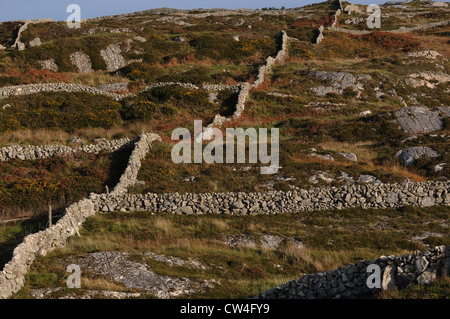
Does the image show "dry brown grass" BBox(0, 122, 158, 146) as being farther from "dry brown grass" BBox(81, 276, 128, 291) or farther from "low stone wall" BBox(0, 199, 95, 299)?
"dry brown grass" BBox(81, 276, 128, 291)

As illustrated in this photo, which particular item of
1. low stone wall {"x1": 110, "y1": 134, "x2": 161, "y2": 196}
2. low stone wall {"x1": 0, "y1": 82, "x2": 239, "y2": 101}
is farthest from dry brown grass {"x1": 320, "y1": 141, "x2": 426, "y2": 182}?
low stone wall {"x1": 0, "y1": 82, "x2": 239, "y2": 101}

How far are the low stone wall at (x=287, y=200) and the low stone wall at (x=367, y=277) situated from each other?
38.0ft

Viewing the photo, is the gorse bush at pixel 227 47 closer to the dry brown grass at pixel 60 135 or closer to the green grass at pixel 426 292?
the dry brown grass at pixel 60 135

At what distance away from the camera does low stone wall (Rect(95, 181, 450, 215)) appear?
25.2m

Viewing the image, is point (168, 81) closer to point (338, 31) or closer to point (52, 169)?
point (52, 169)

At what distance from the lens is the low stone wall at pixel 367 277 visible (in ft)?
38.8

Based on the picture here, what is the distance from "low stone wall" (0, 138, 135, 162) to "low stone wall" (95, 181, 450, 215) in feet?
33.0

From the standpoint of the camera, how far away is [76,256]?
1777cm

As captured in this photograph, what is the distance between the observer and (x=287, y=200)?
83.7 feet

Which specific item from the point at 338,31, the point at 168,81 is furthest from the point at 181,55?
the point at 338,31

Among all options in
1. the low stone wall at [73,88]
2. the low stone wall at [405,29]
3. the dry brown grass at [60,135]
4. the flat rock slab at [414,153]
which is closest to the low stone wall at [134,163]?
the dry brown grass at [60,135]
